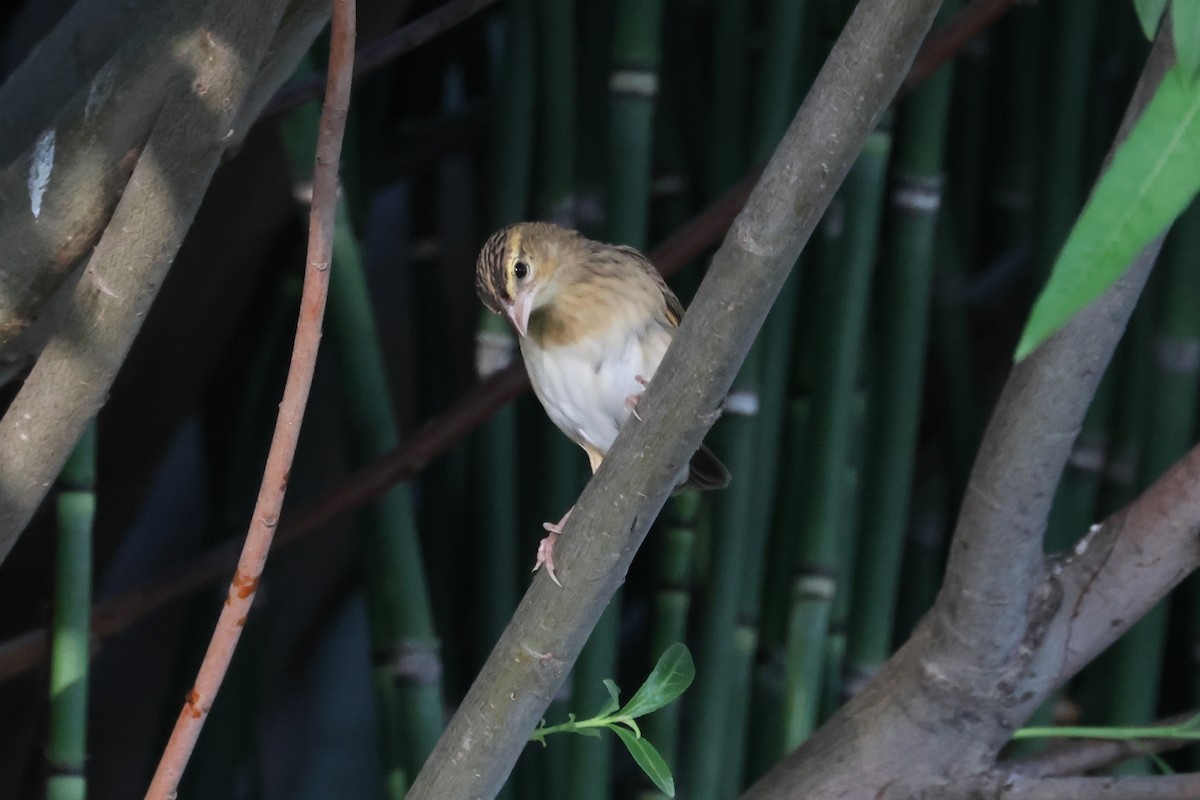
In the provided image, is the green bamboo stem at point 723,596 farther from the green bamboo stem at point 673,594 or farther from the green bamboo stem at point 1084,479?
the green bamboo stem at point 1084,479

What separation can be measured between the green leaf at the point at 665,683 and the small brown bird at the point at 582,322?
0.30 metres

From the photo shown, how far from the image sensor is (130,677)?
1.75m

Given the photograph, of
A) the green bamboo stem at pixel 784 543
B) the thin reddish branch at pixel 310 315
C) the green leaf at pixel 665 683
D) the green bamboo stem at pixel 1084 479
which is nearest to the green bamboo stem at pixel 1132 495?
the green bamboo stem at pixel 1084 479

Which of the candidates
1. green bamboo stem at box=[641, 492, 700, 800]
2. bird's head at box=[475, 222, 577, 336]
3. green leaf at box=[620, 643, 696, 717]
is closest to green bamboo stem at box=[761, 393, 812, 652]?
green bamboo stem at box=[641, 492, 700, 800]

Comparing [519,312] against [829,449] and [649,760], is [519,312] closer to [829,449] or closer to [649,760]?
[829,449]

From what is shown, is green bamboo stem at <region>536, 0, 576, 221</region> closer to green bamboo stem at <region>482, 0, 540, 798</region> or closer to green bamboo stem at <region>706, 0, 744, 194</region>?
green bamboo stem at <region>482, 0, 540, 798</region>

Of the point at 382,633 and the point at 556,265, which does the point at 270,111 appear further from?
the point at 382,633

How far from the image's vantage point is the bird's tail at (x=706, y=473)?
2.91 feet

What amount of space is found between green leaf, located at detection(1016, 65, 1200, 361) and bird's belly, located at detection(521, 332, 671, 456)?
62 centimetres

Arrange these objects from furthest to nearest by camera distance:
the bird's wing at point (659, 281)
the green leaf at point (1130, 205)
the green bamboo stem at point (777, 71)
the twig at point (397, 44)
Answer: the green bamboo stem at point (777, 71) < the bird's wing at point (659, 281) < the twig at point (397, 44) < the green leaf at point (1130, 205)

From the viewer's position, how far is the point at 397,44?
0.82 m

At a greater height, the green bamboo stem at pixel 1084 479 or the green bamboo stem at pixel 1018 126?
the green bamboo stem at pixel 1018 126

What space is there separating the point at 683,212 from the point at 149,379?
0.69 meters

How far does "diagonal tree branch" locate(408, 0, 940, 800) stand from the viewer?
1.48 ft
